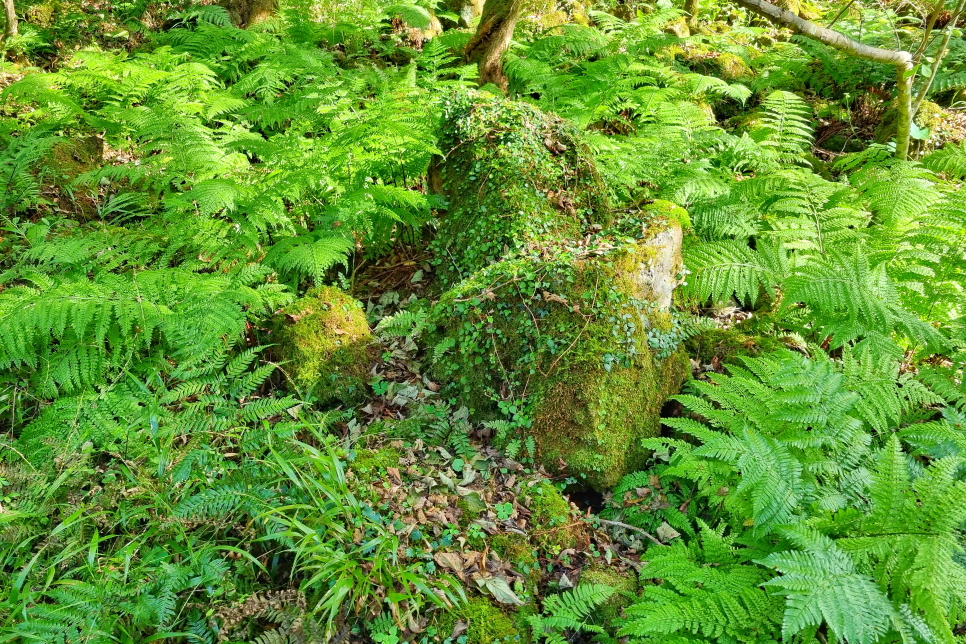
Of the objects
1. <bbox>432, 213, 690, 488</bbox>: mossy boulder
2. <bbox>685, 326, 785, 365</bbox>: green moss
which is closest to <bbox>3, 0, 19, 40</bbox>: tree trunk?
<bbox>432, 213, 690, 488</bbox>: mossy boulder

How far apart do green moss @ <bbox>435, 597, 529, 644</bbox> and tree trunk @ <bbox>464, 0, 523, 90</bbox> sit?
5.54m

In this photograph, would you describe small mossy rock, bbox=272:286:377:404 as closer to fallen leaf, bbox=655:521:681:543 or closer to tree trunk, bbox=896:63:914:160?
fallen leaf, bbox=655:521:681:543

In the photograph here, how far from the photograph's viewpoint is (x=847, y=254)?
410 cm

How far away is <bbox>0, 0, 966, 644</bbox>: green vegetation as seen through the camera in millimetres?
2531

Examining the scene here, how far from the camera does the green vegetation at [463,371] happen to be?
2.53 m

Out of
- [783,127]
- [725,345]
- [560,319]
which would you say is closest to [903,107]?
[783,127]

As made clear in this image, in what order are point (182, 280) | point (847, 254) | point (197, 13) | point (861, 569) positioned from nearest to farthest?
point (861, 569), point (182, 280), point (847, 254), point (197, 13)

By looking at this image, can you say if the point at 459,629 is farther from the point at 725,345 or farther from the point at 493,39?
the point at 493,39

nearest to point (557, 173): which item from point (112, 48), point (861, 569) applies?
point (861, 569)

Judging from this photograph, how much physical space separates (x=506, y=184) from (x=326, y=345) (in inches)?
70.2

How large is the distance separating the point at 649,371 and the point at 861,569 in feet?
5.11

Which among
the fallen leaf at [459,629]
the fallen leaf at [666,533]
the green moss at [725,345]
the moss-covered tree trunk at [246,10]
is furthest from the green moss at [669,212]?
the moss-covered tree trunk at [246,10]

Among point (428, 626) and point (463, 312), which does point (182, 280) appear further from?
point (428, 626)

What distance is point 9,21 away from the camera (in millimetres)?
5930
